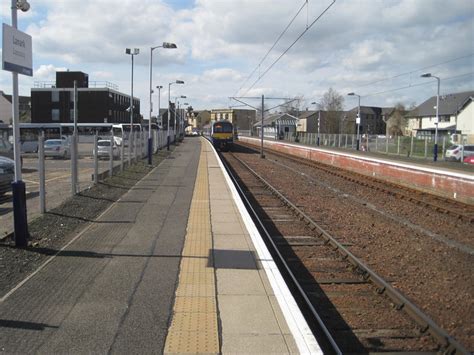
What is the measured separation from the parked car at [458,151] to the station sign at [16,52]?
35.1 meters

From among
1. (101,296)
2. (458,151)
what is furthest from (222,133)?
(101,296)

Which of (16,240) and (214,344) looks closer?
(214,344)

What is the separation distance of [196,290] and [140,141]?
91.0 ft

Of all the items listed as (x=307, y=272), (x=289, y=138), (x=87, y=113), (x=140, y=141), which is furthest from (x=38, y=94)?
(x=307, y=272)

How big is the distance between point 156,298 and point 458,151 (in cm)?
3713

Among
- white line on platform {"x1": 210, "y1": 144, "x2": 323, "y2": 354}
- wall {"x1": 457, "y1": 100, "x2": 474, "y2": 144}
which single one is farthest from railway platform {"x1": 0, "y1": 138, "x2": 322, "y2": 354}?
wall {"x1": 457, "y1": 100, "x2": 474, "y2": 144}

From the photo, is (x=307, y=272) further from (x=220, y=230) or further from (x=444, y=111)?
(x=444, y=111)

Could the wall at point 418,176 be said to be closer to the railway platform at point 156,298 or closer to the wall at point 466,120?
the railway platform at point 156,298

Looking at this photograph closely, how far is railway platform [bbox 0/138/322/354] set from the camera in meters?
4.56

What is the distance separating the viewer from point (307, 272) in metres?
8.16

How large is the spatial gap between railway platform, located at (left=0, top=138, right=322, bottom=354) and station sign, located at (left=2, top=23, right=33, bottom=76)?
113 inches

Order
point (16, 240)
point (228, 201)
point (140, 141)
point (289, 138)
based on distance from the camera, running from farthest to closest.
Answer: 1. point (289, 138)
2. point (140, 141)
3. point (228, 201)
4. point (16, 240)

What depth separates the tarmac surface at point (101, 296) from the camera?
457cm

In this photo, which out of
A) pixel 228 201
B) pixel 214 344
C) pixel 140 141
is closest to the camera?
pixel 214 344
